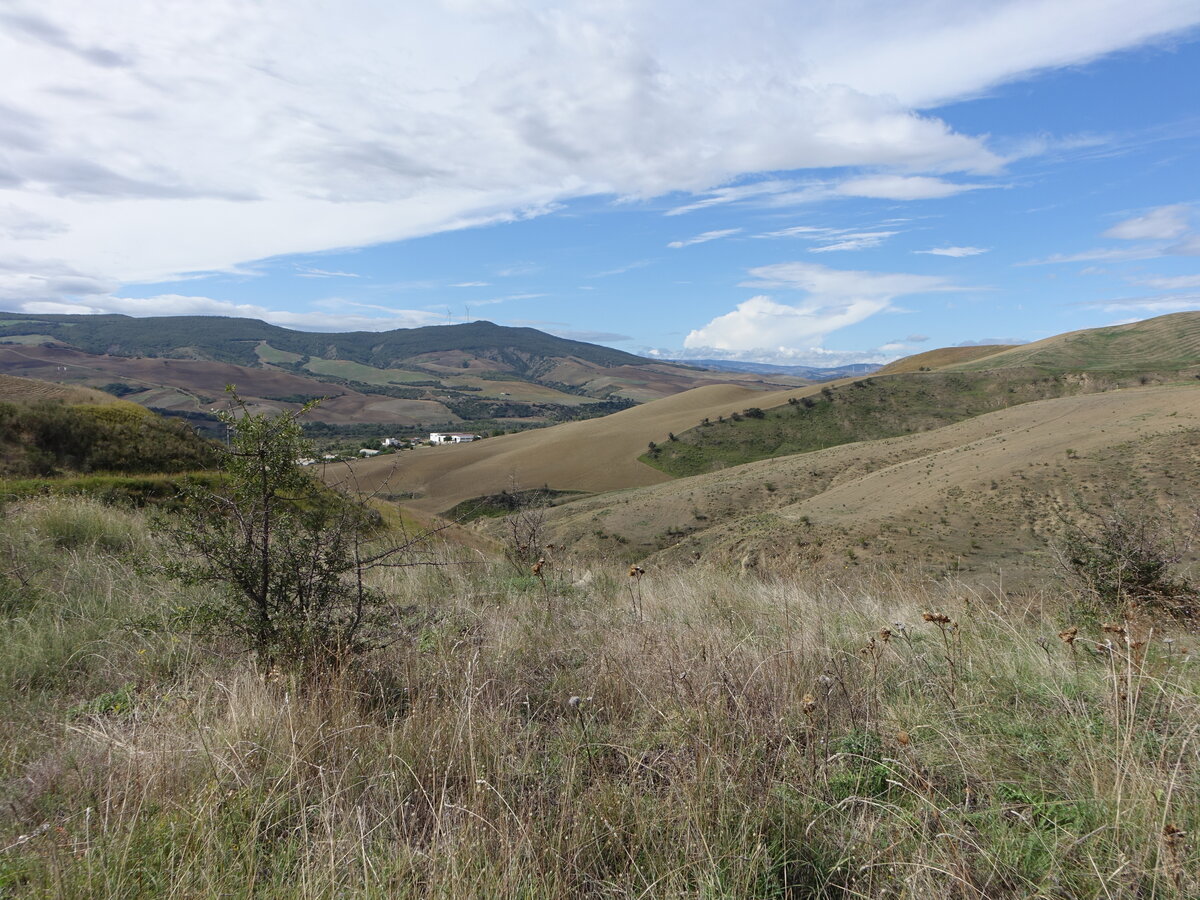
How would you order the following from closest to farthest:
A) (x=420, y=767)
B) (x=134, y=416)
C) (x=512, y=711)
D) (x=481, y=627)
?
(x=420, y=767), (x=512, y=711), (x=481, y=627), (x=134, y=416)

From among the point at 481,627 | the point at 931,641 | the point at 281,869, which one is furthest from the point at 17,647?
the point at 931,641

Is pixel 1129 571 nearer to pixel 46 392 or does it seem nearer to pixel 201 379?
pixel 46 392

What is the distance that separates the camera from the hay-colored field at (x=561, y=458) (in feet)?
229

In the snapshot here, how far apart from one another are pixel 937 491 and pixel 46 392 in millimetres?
37381

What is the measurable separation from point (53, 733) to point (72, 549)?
240 inches

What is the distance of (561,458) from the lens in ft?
262

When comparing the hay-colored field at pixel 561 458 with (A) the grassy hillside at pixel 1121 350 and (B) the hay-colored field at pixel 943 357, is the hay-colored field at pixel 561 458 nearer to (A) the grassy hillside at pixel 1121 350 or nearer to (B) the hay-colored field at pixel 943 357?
(A) the grassy hillside at pixel 1121 350

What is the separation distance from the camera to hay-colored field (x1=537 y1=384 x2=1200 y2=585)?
28.0 meters

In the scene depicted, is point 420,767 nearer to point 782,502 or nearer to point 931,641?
point 931,641

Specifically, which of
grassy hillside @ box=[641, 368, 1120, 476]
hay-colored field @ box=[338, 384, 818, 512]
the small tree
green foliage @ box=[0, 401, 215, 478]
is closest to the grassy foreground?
the small tree

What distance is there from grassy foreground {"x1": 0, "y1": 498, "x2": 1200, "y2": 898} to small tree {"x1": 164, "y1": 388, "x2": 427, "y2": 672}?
0.92 ft

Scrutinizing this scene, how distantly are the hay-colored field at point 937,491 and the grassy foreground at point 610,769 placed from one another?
1998 centimetres

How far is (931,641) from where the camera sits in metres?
4.63

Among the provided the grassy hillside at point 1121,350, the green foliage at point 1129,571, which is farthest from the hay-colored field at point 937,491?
the grassy hillside at point 1121,350
